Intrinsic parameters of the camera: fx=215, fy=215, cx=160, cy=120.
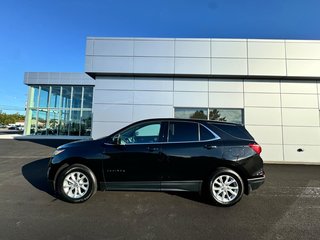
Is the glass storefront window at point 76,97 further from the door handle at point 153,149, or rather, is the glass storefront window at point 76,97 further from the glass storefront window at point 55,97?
the door handle at point 153,149

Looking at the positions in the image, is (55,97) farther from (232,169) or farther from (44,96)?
(232,169)

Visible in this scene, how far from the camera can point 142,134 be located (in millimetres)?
5016

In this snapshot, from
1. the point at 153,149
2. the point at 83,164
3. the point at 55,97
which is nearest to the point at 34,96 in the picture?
the point at 55,97

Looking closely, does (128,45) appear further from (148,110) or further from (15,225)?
(15,225)

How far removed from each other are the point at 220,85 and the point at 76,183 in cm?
826

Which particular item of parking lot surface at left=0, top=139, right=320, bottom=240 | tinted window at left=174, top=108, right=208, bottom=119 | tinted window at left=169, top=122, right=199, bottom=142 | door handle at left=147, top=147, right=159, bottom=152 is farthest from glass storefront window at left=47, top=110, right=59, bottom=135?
tinted window at left=169, top=122, right=199, bottom=142

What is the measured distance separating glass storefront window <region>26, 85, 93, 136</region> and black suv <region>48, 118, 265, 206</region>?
783 inches

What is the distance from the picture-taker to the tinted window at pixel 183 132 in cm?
477

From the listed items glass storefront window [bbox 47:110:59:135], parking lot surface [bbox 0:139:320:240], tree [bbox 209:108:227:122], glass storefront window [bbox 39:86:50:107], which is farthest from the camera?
glass storefront window [bbox 39:86:50:107]

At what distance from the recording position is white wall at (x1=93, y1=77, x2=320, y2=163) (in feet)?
33.3

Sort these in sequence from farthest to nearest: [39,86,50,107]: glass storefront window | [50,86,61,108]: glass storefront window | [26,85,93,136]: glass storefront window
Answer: [39,86,50,107]: glass storefront window
[50,86,61,108]: glass storefront window
[26,85,93,136]: glass storefront window

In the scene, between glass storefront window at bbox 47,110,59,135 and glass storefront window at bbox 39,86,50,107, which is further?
glass storefront window at bbox 39,86,50,107

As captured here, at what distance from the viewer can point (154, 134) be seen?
490 cm

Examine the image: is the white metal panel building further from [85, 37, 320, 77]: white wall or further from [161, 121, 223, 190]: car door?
[161, 121, 223, 190]: car door
